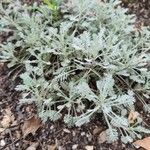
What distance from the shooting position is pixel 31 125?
2.15m

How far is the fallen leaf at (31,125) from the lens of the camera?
213 centimetres

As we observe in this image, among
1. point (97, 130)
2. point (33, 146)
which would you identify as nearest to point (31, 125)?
point (33, 146)

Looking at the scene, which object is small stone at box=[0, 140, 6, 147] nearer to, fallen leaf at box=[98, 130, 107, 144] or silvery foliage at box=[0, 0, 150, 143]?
silvery foliage at box=[0, 0, 150, 143]

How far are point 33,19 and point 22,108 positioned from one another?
1.79 feet

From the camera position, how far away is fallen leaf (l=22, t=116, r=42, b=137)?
6.99 ft

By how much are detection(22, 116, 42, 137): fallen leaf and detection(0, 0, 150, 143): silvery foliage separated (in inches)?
3.2

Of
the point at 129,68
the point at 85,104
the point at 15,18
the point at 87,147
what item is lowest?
the point at 87,147

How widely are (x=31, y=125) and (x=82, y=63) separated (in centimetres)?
43

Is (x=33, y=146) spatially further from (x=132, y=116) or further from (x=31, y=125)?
(x=132, y=116)

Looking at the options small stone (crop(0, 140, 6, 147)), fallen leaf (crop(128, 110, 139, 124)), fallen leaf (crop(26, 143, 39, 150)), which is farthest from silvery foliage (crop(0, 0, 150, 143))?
small stone (crop(0, 140, 6, 147))

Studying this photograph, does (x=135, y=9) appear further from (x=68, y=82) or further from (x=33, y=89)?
(x=33, y=89)

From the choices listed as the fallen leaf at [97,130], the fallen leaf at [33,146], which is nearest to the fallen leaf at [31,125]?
the fallen leaf at [33,146]

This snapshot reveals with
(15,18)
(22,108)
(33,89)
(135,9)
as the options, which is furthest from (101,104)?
(135,9)

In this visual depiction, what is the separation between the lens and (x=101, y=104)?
197 cm
